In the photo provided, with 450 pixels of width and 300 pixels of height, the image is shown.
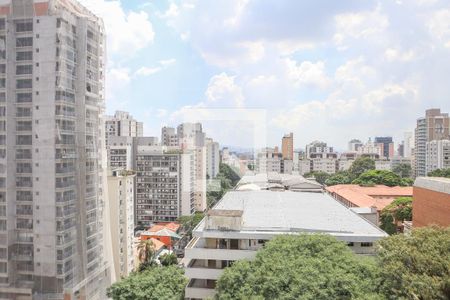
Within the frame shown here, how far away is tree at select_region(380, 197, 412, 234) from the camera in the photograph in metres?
11.5

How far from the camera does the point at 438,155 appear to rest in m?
25.8

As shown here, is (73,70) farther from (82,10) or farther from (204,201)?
(204,201)

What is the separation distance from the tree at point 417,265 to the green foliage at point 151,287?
3674mm

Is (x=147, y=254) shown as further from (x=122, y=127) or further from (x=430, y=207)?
(x=122, y=127)

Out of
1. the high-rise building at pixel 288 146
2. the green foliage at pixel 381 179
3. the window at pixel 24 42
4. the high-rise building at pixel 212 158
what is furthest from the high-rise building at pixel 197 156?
the high-rise building at pixel 288 146

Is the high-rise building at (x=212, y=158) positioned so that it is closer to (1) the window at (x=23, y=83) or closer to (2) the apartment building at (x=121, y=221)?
(2) the apartment building at (x=121, y=221)

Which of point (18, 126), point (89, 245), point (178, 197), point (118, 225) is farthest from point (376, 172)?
point (18, 126)

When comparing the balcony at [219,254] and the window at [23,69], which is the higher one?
the window at [23,69]

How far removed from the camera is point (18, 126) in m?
6.85

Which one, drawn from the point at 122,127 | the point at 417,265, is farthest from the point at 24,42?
the point at 122,127

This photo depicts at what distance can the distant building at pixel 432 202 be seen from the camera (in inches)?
305

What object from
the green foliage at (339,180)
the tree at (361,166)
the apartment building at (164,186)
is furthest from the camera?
the tree at (361,166)

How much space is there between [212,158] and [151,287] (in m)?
10.5

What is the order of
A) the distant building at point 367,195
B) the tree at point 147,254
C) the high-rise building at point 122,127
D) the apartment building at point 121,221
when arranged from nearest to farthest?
the tree at point 147,254, the apartment building at point 121,221, the distant building at point 367,195, the high-rise building at point 122,127
